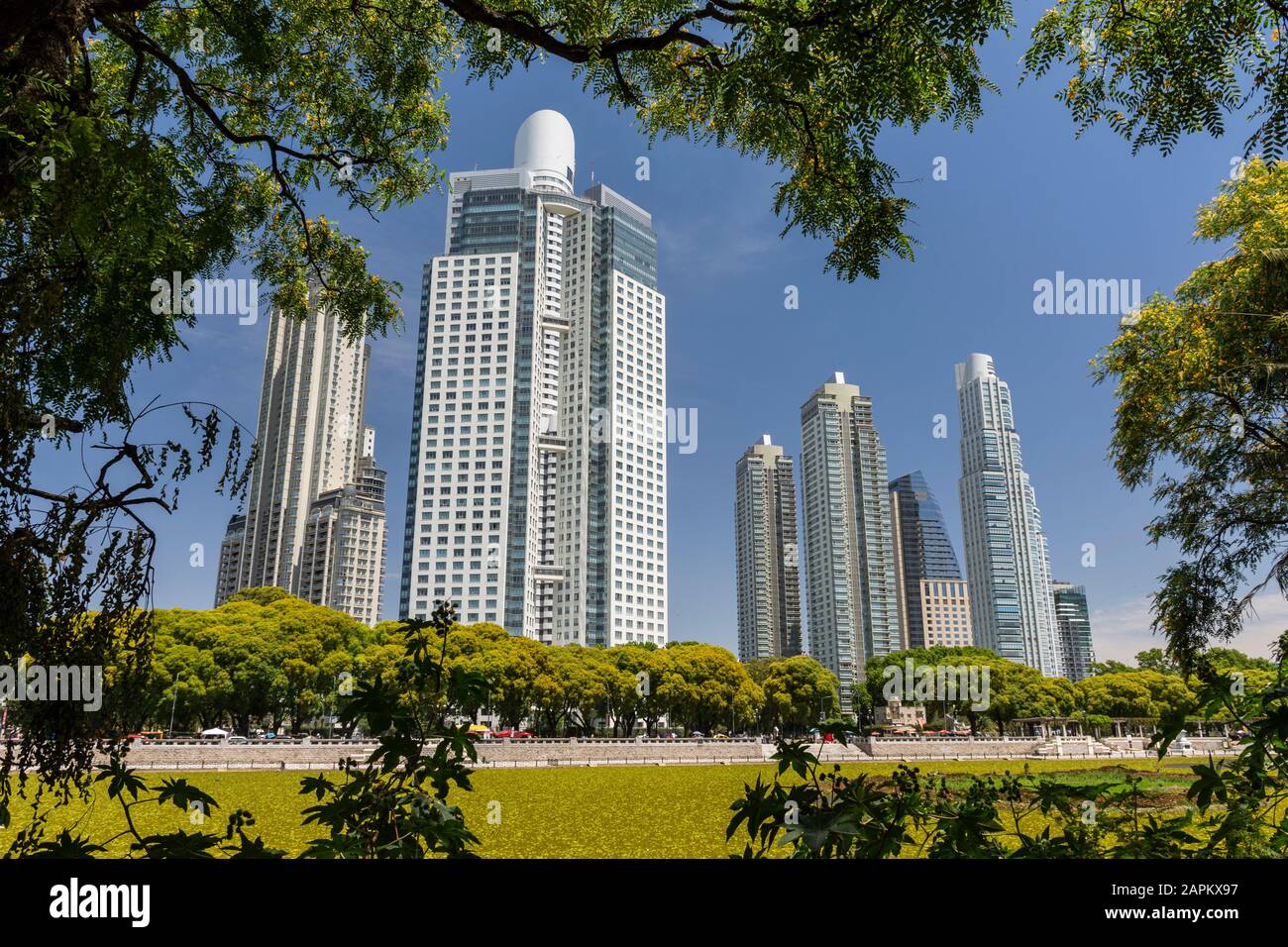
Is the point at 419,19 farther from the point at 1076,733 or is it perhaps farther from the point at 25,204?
the point at 1076,733

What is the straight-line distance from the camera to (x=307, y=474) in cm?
3419

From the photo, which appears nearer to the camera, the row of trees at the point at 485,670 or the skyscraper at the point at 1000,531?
the skyscraper at the point at 1000,531

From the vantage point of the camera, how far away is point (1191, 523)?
5.95 m

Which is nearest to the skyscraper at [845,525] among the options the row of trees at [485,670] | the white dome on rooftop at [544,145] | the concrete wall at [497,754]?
the row of trees at [485,670]

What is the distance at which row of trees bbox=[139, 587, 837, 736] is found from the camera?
33.8 meters

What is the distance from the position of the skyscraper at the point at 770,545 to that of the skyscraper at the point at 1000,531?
110 ft

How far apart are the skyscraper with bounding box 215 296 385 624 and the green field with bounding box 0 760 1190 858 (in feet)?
18.8

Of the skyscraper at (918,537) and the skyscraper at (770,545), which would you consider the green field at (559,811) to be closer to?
the skyscraper at (918,537)

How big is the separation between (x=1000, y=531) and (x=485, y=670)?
78.1ft

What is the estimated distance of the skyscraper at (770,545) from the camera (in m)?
54.3

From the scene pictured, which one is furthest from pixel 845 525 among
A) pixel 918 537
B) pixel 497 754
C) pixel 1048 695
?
pixel 1048 695

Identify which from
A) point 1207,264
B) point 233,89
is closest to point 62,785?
point 233,89
